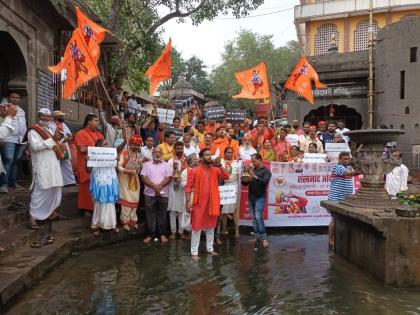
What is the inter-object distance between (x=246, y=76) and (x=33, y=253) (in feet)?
26.7

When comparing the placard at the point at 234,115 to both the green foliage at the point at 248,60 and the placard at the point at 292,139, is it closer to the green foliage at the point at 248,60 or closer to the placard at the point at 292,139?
the placard at the point at 292,139

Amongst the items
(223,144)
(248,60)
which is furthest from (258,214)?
(248,60)

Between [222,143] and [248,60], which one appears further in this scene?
[248,60]

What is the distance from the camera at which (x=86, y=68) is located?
25.0ft

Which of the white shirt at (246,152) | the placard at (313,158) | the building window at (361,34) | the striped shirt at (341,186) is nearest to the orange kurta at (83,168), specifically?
the white shirt at (246,152)

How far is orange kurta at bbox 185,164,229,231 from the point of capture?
6695 mm

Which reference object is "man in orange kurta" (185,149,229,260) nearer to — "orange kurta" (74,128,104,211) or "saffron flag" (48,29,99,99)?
"orange kurta" (74,128,104,211)

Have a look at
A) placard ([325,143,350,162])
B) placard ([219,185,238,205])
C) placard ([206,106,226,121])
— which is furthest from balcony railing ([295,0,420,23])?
placard ([219,185,238,205])

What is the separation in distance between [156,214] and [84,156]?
1.69 m

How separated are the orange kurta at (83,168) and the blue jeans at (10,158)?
3.72 ft

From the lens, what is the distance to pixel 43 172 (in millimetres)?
6430

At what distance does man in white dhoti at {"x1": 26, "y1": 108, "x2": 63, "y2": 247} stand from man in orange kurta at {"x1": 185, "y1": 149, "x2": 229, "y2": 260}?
2108mm

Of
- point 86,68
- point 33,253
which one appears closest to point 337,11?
point 86,68

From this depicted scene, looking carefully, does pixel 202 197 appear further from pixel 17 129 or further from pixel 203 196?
pixel 17 129
